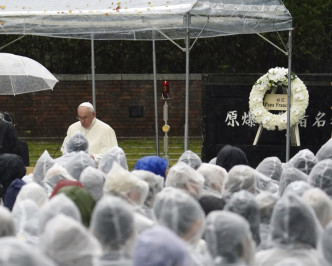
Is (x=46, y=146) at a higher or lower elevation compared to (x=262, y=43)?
lower

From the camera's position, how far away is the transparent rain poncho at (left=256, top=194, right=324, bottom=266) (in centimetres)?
454

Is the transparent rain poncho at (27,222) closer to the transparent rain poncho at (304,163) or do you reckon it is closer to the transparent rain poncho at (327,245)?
the transparent rain poncho at (327,245)

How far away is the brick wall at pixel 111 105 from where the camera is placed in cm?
2322

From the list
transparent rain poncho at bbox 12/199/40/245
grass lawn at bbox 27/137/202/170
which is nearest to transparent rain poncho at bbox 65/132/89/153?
transparent rain poncho at bbox 12/199/40/245

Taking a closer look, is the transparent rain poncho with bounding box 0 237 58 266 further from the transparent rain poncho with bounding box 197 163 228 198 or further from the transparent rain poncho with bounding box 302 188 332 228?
the transparent rain poncho with bounding box 197 163 228 198

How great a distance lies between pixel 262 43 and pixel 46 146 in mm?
6186

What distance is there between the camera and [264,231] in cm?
572

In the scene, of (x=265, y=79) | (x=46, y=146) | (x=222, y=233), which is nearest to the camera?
(x=222, y=233)

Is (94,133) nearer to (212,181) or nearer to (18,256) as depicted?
(212,181)

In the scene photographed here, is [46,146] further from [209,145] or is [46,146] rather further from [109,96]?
[209,145]

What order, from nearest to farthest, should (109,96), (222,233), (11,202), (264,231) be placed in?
(222,233)
(264,231)
(11,202)
(109,96)

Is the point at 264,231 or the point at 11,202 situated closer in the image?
the point at 264,231

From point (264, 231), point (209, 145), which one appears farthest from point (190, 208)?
point (209, 145)

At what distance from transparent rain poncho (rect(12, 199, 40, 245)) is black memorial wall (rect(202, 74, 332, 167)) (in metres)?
9.06
